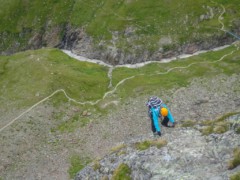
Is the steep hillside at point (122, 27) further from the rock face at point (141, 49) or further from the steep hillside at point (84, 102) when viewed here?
the steep hillside at point (84, 102)

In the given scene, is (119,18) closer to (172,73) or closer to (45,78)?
(172,73)

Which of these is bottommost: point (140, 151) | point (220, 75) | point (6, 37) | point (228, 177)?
point (6, 37)

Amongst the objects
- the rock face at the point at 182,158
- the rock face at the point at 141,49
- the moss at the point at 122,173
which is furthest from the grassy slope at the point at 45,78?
the moss at the point at 122,173

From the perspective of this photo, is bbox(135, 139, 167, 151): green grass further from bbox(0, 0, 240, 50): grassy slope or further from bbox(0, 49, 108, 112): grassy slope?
bbox(0, 0, 240, 50): grassy slope

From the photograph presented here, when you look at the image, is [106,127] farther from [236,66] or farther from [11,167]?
[236,66]

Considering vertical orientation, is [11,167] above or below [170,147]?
below

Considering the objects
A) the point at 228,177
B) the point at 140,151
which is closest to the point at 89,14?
the point at 140,151
